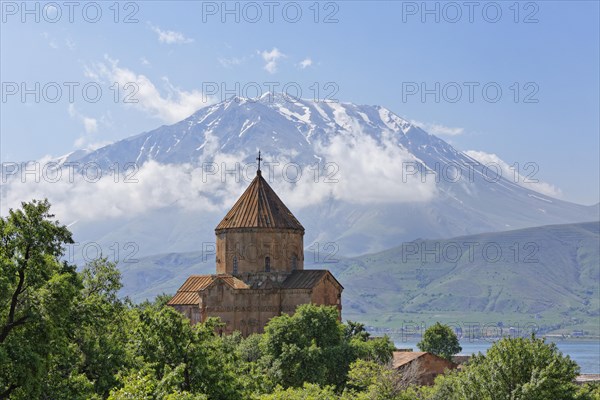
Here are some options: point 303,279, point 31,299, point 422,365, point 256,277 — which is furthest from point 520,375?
point 256,277

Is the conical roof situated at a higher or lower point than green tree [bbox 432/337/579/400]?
higher

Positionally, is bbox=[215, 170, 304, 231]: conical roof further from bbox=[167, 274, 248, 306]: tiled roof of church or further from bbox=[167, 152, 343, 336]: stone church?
bbox=[167, 274, 248, 306]: tiled roof of church

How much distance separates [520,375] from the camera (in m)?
50.2

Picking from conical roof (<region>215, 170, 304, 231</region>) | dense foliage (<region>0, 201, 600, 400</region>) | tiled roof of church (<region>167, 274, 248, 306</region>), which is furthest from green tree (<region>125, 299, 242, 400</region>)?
conical roof (<region>215, 170, 304, 231</region>)

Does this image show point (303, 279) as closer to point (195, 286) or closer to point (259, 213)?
point (259, 213)

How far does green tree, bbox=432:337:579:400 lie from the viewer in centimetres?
4869

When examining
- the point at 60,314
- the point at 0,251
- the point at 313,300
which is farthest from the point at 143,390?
the point at 313,300

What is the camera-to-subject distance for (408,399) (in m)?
58.7

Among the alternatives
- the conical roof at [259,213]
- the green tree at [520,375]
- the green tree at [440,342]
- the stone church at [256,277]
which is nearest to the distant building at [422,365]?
the stone church at [256,277]

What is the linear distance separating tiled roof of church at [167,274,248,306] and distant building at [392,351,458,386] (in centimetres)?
1634

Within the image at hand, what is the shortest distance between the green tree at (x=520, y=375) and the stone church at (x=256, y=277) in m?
41.2

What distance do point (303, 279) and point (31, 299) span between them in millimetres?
58073

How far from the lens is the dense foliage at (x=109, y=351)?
35.6m

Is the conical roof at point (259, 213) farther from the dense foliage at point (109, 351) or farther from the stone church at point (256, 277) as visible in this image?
the dense foliage at point (109, 351)
